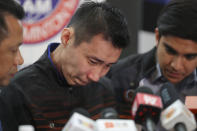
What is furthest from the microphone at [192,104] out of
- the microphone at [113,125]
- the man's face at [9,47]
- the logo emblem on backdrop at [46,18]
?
the logo emblem on backdrop at [46,18]

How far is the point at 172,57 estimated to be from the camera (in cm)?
178

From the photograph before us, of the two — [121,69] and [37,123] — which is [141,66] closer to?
[121,69]

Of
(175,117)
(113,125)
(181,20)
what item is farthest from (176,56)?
(113,125)

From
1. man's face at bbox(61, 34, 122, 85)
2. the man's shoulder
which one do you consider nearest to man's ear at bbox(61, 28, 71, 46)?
man's face at bbox(61, 34, 122, 85)

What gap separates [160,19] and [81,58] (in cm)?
62

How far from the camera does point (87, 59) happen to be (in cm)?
145

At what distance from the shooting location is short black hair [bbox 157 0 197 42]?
1679 millimetres

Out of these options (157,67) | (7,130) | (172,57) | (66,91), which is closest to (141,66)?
(157,67)

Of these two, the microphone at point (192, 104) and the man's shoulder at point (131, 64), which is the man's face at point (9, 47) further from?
the man's shoulder at point (131, 64)

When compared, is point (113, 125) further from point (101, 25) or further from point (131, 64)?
point (131, 64)

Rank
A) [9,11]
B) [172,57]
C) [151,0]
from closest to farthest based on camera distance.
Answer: [9,11] → [172,57] → [151,0]

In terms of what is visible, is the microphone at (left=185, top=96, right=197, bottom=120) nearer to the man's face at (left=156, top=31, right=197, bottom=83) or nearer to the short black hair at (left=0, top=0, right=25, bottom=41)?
the man's face at (left=156, top=31, right=197, bottom=83)

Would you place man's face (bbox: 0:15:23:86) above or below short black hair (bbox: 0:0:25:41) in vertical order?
below

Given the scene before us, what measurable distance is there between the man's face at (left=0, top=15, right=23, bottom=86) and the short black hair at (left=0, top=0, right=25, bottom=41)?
1cm
